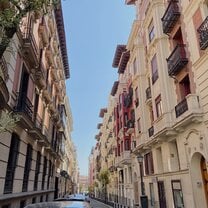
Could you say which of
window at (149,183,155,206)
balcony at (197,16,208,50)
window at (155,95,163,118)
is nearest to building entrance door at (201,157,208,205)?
window at (155,95,163,118)

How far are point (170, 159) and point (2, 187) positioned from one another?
9.96 m

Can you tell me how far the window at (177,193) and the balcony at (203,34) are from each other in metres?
7.62

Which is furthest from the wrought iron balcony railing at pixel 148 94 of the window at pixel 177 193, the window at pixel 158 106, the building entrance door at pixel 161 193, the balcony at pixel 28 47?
the balcony at pixel 28 47

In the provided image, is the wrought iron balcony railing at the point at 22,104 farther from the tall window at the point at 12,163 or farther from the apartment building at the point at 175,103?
the apartment building at the point at 175,103

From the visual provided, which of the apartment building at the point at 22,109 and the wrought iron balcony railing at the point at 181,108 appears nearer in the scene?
the apartment building at the point at 22,109

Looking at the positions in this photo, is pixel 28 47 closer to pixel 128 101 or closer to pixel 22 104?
pixel 22 104

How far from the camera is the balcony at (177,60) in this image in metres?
13.3

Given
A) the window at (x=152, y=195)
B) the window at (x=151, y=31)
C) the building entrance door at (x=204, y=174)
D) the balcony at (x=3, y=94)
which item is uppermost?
the window at (x=151, y=31)

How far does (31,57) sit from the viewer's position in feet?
45.4

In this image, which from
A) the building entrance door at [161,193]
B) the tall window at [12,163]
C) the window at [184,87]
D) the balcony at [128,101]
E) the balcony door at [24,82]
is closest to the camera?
the tall window at [12,163]

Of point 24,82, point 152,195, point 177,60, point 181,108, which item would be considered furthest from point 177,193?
point 24,82

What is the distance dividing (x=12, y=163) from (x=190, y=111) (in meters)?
9.44

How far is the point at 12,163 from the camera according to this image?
12.1m

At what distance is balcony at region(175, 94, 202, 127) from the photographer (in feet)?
36.8
